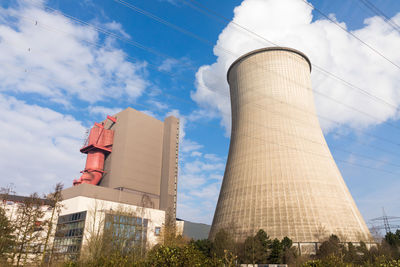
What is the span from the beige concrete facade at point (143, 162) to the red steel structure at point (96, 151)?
721mm

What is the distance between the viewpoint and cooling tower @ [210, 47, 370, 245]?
16359mm

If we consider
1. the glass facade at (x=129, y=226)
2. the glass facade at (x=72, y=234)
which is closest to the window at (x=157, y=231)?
the glass facade at (x=129, y=226)

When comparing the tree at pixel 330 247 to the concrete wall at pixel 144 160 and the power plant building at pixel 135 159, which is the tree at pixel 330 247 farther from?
the concrete wall at pixel 144 160

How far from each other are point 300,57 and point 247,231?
14.2 meters

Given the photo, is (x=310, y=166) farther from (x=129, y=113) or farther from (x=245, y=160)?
(x=129, y=113)

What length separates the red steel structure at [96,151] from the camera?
107 ft

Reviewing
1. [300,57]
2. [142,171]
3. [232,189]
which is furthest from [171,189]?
[300,57]

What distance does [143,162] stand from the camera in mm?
34062

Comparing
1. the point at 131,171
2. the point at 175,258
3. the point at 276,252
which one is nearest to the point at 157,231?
the point at 131,171

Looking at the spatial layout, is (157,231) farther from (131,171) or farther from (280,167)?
(280,167)

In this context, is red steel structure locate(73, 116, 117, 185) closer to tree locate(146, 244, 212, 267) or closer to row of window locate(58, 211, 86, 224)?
row of window locate(58, 211, 86, 224)

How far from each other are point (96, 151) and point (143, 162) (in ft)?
19.7

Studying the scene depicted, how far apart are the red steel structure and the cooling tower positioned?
19.0 meters

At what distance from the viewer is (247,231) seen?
16.8 metres
